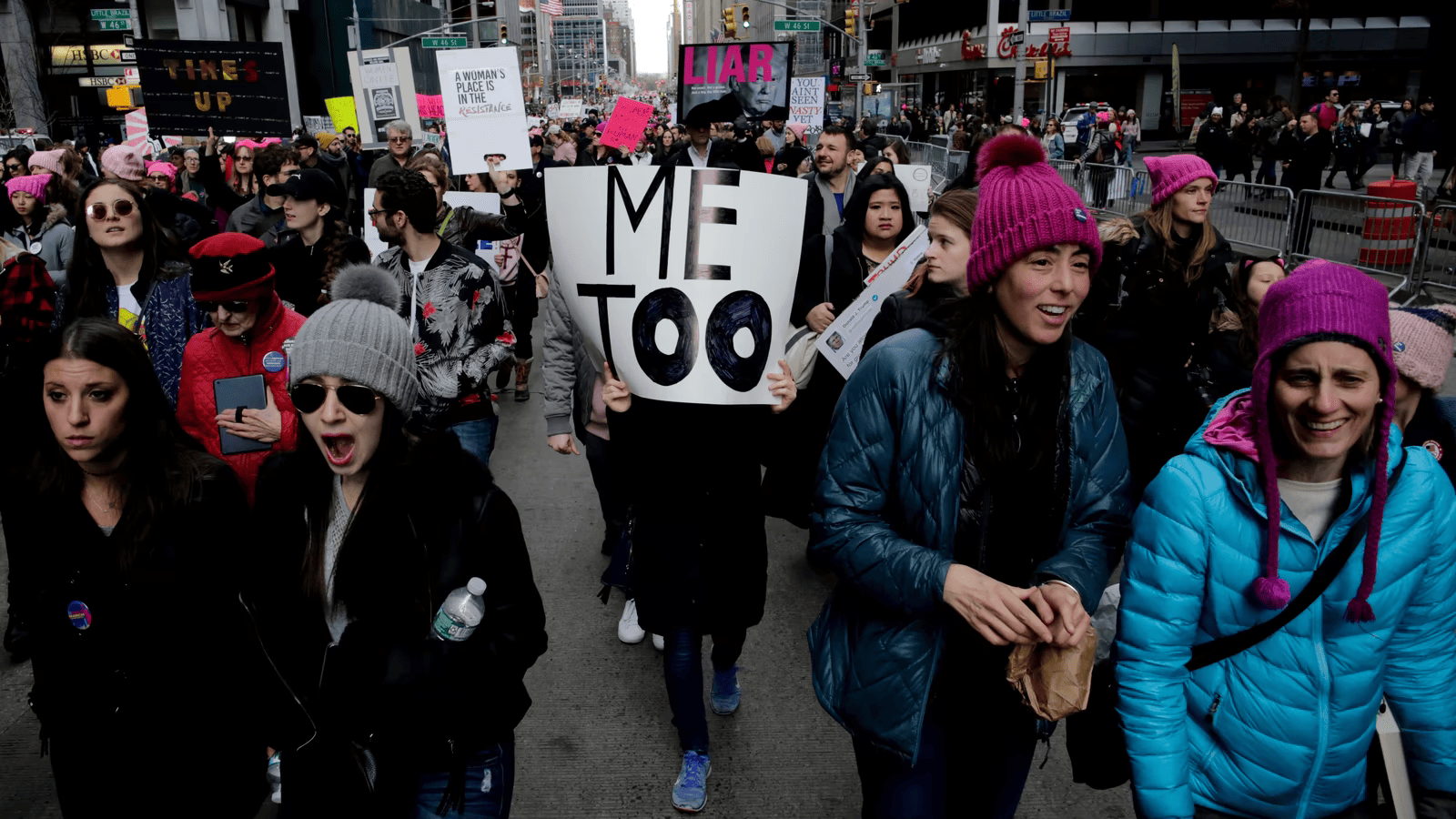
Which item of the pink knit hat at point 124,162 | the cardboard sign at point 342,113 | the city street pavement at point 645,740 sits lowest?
the city street pavement at point 645,740

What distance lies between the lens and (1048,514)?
7.57 ft

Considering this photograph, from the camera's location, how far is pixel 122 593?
2.28m

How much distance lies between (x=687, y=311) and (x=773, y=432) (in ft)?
2.82

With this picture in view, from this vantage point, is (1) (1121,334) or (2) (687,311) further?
(1) (1121,334)

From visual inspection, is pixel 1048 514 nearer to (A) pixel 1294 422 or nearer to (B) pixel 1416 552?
(A) pixel 1294 422

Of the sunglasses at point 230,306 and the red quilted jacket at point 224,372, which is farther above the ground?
the sunglasses at point 230,306

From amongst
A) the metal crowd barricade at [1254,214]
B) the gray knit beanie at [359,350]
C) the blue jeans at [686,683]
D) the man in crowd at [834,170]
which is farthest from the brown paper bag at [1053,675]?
the metal crowd barricade at [1254,214]

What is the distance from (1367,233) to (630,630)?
987 centimetres

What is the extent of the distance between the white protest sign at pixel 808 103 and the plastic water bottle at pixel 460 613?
681 inches

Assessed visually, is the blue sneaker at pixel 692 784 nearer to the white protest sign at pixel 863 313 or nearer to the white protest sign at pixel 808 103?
the white protest sign at pixel 863 313

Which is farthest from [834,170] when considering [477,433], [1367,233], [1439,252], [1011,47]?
[1011,47]

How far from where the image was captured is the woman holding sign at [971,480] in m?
2.22

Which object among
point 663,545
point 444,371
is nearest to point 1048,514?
point 663,545

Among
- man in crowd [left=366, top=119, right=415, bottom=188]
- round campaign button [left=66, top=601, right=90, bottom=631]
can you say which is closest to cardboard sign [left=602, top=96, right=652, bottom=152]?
man in crowd [left=366, top=119, right=415, bottom=188]
